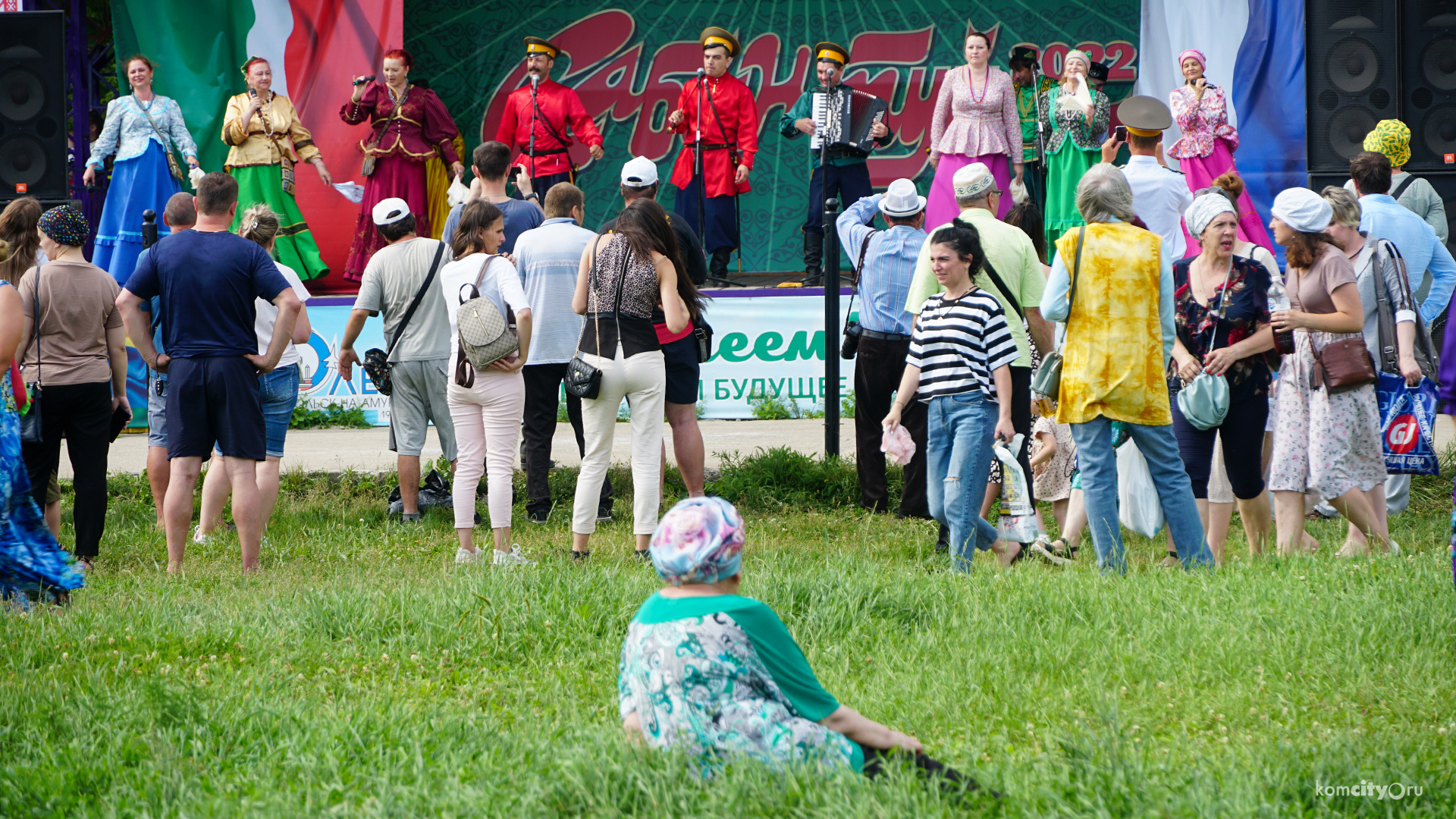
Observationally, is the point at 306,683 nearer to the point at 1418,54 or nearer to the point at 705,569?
the point at 705,569

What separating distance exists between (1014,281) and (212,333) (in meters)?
3.64

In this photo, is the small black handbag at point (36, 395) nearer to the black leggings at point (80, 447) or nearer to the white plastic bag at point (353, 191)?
the black leggings at point (80, 447)

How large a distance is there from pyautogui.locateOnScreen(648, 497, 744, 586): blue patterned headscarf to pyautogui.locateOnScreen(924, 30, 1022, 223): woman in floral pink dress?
8511mm

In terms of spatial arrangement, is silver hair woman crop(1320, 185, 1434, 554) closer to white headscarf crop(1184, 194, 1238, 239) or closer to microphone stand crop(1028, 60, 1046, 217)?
white headscarf crop(1184, 194, 1238, 239)

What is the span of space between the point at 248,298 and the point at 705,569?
3.86 meters

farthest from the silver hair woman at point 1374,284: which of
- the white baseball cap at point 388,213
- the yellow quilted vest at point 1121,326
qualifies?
the white baseball cap at point 388,213

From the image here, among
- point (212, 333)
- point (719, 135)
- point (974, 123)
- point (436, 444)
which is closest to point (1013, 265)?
point (212, 333)

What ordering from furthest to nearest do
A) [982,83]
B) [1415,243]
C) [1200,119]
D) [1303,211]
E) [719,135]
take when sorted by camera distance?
[719,135] < [982,83] < [1200,119] < [1415,243] < [1303,211]

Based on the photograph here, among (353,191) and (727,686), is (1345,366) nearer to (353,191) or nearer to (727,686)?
(727,686)

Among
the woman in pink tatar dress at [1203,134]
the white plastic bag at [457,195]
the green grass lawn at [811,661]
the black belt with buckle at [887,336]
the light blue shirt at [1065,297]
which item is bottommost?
the green grass lawn at [811,661]

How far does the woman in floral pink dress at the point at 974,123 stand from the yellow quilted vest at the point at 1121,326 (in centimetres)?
592

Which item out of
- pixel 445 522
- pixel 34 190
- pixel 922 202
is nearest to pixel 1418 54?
pixel 922 202

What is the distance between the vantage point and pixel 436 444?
990cm

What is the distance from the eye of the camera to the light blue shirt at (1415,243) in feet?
21.8
